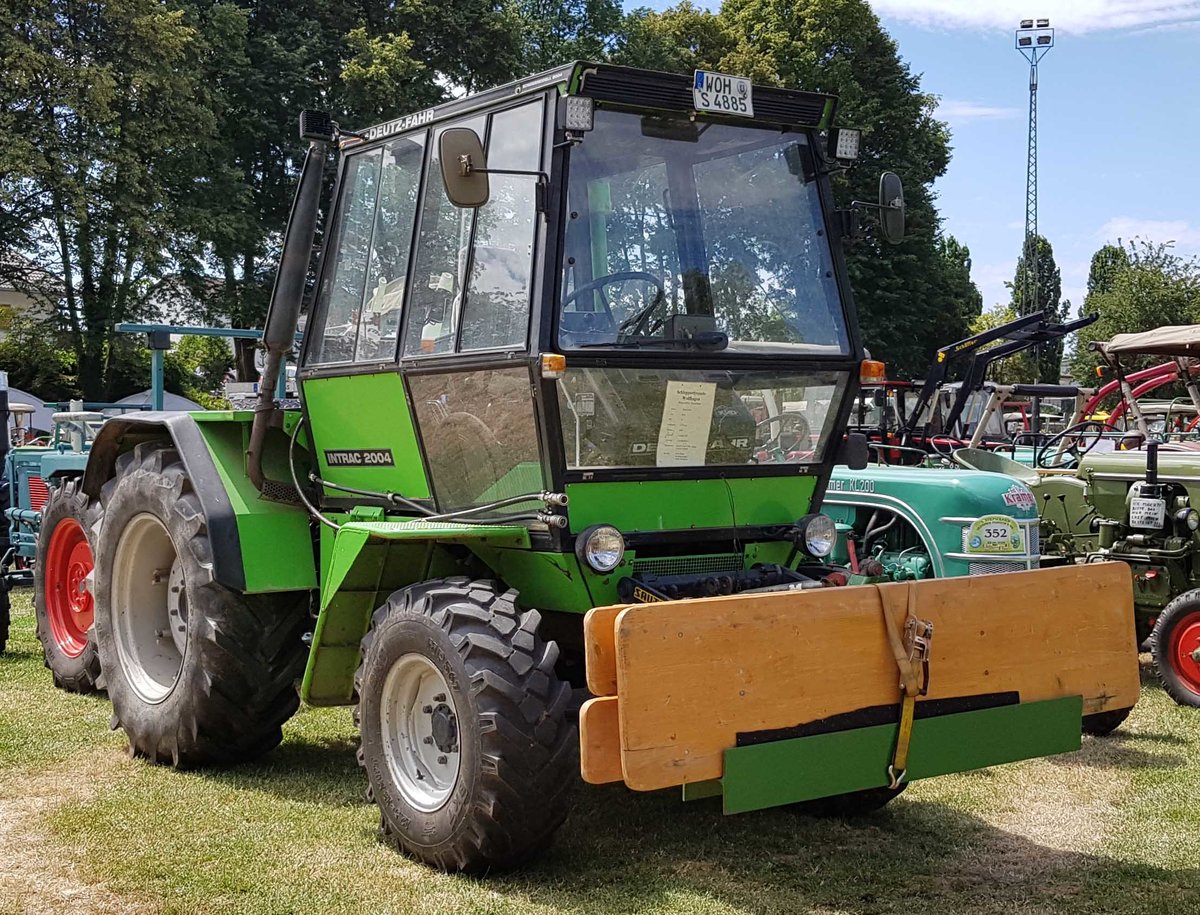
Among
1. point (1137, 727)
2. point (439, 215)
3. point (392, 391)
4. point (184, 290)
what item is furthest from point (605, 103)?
point (184, 290)

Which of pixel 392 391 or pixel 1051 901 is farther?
pixel 392 391

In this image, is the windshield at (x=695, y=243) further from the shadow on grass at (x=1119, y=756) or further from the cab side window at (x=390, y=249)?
the shadow on grass at (x=1119, y=756)

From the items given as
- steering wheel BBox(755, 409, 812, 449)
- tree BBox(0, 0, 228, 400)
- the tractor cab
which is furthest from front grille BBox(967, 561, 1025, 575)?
tree BBox(0, 0, 228, 400)

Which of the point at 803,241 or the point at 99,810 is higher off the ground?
the point at 803,241

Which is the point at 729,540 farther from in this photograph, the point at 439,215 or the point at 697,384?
the point at 439,215

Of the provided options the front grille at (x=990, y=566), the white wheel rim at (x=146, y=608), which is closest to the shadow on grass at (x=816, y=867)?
the white wheel rim at (x=146, y=608)

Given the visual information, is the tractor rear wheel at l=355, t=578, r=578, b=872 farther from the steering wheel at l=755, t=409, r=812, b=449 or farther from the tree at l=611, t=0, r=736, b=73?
the tree at l=611, t=0, r=736, b=73

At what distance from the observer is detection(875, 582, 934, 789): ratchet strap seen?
4.34 metres

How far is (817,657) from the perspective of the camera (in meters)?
4.23

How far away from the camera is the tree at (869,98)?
33.1 meters

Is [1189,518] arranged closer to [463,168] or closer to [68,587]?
[463,168]

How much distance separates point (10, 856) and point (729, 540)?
293 centimetres

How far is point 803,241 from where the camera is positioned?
5324 millimetres

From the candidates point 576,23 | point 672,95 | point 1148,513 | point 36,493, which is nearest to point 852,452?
point 672,95
